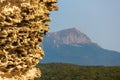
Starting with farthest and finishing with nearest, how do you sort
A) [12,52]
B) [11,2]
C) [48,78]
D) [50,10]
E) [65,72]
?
[65,72] → [48,78] → [50,10] → [12,52] → [11,2]

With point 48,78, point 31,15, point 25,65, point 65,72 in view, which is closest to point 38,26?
point 31,15

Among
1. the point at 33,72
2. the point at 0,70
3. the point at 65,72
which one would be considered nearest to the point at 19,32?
the point at 0,70

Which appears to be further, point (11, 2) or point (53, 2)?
point (53, 2)

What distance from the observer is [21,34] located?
41.7 feet

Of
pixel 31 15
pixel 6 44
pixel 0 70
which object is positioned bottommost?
pixel 0 70

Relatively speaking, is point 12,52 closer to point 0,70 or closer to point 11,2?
point 0,70

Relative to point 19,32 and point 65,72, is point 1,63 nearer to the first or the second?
point 19,32

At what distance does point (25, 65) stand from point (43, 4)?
2.28 m

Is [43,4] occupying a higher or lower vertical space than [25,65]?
higher

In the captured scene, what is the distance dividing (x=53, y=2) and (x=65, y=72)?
137029 millimetres

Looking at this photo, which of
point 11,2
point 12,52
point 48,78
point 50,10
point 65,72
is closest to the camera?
point 11,2

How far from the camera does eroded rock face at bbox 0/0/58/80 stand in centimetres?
1211

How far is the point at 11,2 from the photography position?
12.1m

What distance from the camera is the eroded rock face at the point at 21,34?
1211 cm
